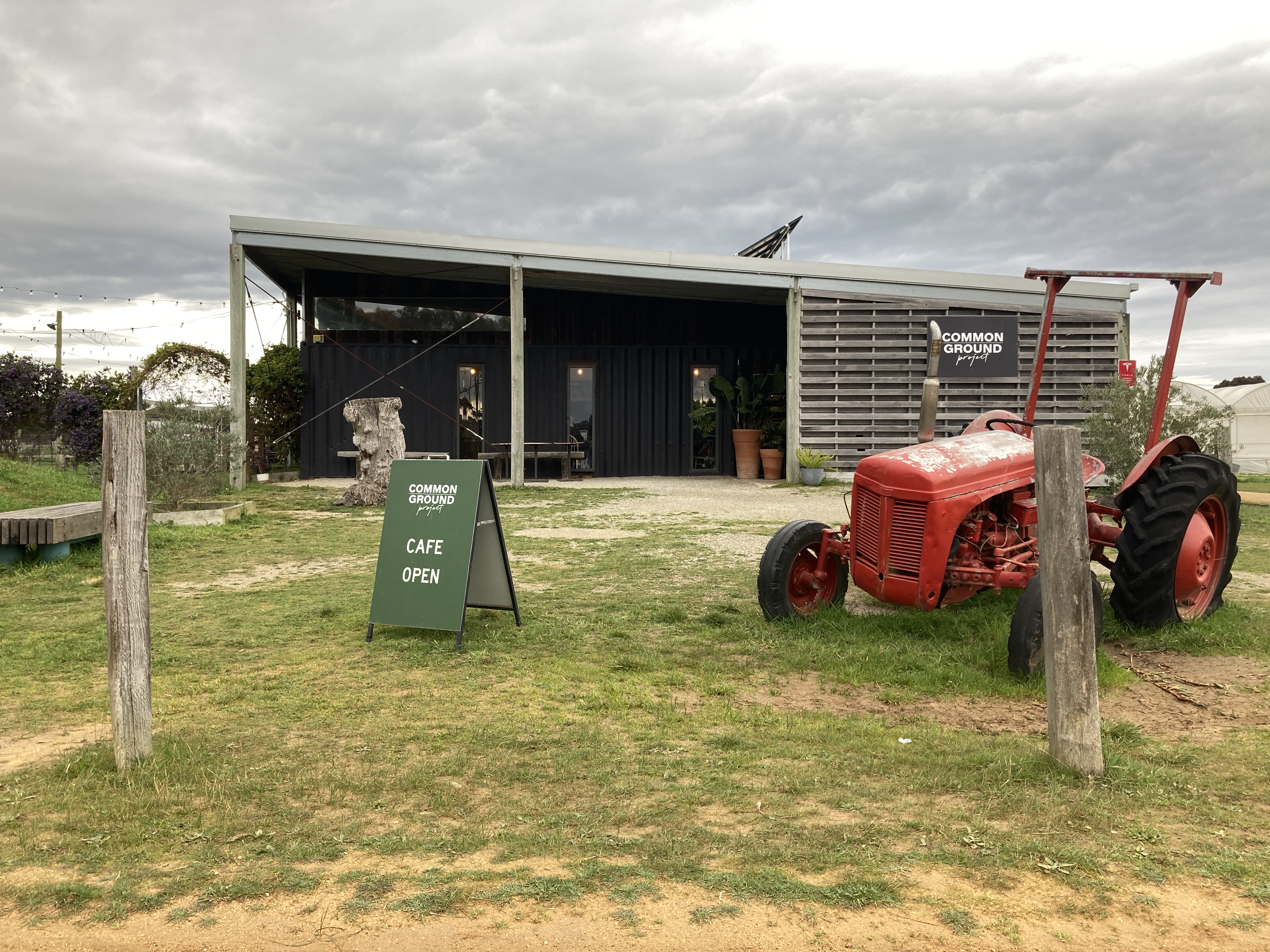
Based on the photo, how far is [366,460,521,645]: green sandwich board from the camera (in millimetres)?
5660

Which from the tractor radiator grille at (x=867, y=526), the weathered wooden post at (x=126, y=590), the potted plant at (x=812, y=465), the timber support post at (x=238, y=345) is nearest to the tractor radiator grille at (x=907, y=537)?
the tractor radiator grille at (x=867, y=526)

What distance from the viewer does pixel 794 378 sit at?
17016mm

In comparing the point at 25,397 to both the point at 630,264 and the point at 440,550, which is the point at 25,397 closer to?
the point at 630,264

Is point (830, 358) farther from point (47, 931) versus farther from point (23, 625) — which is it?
point (47, 931)

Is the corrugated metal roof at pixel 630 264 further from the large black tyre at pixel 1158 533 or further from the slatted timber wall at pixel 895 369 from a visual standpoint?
the large black tyre at pixel 1158 533

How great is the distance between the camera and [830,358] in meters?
17.1

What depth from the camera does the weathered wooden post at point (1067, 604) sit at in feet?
11.1

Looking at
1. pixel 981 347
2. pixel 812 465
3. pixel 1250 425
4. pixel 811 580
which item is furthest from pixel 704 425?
pixel 1250 425

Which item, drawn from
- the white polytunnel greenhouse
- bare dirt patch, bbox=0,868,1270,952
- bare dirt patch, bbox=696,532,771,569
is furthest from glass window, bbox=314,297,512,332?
the white polytunnel greenhouse

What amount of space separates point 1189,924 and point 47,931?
304cm

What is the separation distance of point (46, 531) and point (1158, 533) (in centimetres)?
849

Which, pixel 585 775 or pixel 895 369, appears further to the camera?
pixel 895 369

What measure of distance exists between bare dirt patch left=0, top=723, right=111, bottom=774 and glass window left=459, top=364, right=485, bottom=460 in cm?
1606

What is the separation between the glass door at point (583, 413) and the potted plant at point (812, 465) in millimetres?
5376
